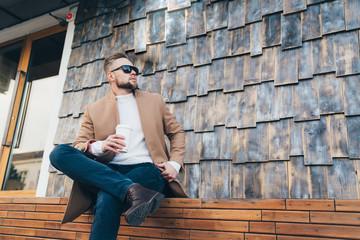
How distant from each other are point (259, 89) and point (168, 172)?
→ 955 mm

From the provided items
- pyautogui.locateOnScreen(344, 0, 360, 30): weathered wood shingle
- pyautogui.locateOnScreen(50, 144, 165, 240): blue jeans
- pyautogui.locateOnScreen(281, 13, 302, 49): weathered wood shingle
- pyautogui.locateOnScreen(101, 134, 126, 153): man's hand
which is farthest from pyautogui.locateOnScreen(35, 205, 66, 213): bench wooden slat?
pyautogui.locateOnScreen(344, 0, 360, 30): weathered wood shingle

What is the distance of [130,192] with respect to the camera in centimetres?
164

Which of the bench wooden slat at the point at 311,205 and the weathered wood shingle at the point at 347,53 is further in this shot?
the weathered wood shingle at the point at 347,53

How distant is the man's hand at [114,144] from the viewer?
178 cm

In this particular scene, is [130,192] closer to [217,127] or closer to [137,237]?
[137,237]

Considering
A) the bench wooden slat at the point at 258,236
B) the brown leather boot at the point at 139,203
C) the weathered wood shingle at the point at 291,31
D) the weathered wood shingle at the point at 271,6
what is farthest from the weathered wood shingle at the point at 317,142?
the brown leather boot at the point at 139,203

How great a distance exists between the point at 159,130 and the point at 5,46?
12.3 ft

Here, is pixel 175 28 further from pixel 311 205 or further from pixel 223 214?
pixel 311 205

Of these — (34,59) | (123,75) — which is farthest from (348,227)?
(34,59)

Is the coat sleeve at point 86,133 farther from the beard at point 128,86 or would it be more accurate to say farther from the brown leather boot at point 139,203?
the brown leather boot at point 139,203

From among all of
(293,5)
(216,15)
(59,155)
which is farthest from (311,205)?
(216,15)

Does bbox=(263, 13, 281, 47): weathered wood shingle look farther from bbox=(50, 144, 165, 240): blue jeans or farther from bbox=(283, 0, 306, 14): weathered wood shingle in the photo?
bbox=(50, 144, 165, 240): blue jeans

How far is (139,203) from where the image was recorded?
1550 mm

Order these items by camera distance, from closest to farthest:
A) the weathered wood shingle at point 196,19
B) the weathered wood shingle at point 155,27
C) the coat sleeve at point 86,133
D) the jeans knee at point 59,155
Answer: the jeans knee at point 59,155 < the coat sleeve at point 86,133 < the weathered wood shingle at point 196,19 < the weathered wood shingle at point 155,27
